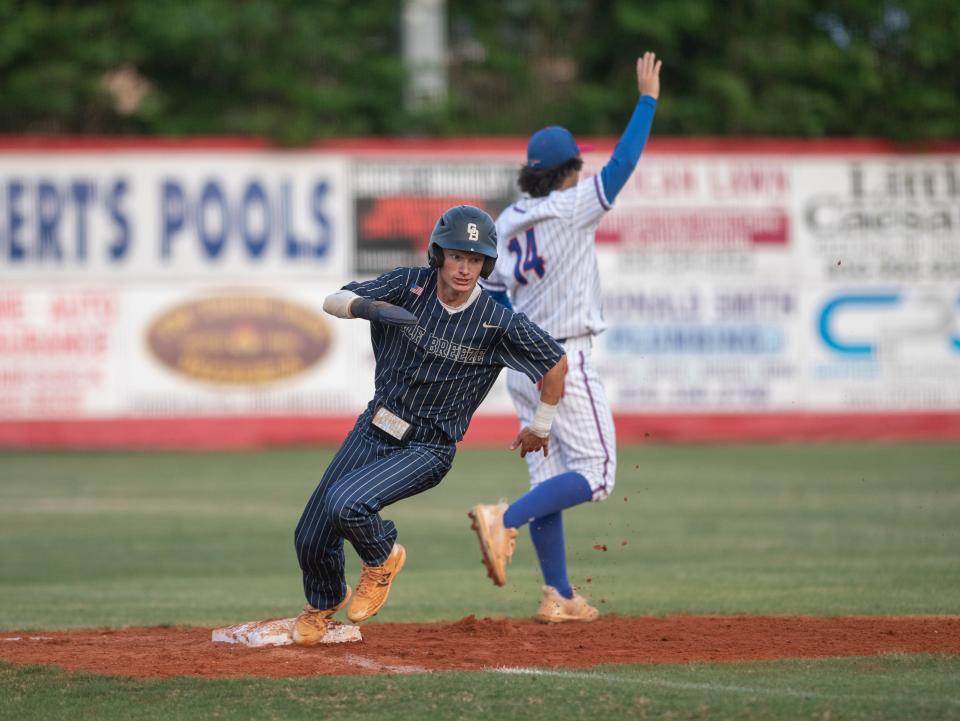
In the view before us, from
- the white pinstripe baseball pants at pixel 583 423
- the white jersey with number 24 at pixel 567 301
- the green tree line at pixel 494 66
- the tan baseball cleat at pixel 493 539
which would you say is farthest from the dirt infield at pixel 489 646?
the green tree line at pixel 494 66

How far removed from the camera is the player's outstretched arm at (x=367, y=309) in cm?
679

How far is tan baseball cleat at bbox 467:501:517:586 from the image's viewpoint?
7527 millimetres

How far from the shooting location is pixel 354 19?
25547mm

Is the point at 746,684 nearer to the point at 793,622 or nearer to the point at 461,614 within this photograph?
the point at 793,622

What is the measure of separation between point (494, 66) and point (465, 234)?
19458mm

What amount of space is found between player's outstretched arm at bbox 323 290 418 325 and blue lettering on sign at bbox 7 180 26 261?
15.4 metres

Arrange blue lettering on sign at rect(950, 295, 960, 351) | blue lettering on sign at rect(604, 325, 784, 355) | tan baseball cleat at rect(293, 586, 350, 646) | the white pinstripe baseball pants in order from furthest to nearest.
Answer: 1. blue lettering on sign at rect(950, 295, 960, 351)
2. blue lettering on sign at rect(604, 325, 784, 355)
3. the white pinstripe baseball pants
4. tan baseball cleat at rect(293, 586, 350, 646)

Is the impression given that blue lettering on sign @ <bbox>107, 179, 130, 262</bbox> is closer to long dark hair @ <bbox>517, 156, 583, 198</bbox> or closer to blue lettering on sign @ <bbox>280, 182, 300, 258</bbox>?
blue lettering on sign @ <bbox>280, 182, 300, 258</bbox>

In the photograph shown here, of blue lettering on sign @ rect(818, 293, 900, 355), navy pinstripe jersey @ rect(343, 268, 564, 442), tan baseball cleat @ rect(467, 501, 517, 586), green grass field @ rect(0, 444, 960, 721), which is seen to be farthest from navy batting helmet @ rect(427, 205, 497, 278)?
blue lettering on sign @ rect(818, 293, 900, 355)

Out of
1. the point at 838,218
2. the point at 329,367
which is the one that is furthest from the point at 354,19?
the point at 838,218

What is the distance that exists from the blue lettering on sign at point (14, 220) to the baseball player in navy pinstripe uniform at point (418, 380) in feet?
50.3

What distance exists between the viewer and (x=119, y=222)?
21672mm

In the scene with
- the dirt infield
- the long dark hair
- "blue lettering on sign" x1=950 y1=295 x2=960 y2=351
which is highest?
the long dark hair

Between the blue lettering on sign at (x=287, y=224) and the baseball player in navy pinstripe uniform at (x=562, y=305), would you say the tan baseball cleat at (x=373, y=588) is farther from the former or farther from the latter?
the blue lettering on sign at (x=287, y=224)
